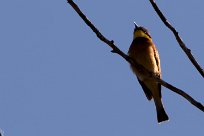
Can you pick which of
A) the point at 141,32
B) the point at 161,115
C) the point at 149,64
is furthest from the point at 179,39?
the point at 141,32

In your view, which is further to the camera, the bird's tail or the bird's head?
the bird's head

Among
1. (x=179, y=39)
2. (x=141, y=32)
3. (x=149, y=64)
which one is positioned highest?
(x=141, y=32)

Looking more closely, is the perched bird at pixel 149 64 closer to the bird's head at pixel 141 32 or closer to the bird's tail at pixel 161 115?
the bird's tail at pixel 161 115

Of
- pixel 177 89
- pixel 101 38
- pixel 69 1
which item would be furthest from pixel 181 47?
pixel 69 1

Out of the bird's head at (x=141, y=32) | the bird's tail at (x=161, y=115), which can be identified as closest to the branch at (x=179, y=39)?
the bird's tail at (x=161, y=115)

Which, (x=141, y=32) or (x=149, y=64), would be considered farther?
(x=141, y=32)

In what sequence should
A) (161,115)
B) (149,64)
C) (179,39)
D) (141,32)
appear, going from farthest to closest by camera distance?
(141,32) → (161,115) → (149,64) → (179,39)

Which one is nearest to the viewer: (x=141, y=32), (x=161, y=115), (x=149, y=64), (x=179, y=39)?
(x=179, y=39)

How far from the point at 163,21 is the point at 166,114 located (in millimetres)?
3478

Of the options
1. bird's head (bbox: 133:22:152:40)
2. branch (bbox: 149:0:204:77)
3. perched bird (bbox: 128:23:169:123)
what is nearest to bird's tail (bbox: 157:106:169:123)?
perched bird (bbox: 128:23:169:123)

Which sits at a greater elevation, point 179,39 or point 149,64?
point 149,64

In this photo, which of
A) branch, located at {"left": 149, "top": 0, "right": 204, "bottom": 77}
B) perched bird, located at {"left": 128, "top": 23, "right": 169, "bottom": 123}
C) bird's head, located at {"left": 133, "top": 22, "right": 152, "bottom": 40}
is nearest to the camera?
branch, located at {"left": 149, "top": 0, "right": 204, "bottom": 77}

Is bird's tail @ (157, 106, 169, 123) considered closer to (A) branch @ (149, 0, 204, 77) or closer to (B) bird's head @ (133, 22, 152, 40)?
(B) bird's head @ (133, 22, 152, 40)

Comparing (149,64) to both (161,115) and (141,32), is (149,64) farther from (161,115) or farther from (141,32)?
(141,32)
